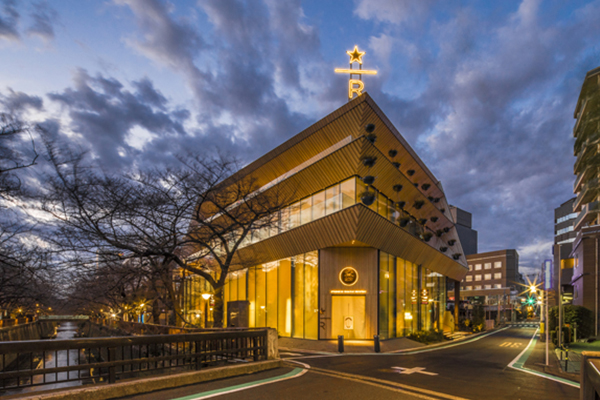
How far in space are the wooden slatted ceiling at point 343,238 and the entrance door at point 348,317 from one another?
14.2 ft

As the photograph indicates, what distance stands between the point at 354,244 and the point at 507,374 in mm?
15536

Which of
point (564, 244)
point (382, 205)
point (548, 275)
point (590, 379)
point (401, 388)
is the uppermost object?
point (382, 205)

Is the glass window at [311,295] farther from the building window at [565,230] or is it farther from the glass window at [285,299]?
the building window at [565,230]

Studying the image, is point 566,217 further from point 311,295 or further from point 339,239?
point 339,239

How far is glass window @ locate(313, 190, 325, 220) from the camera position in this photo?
3035 centimetres

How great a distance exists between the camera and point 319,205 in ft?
101

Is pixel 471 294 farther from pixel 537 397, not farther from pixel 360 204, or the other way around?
pixel 537 397

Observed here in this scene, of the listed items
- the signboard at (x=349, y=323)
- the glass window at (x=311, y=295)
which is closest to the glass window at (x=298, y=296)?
the glass window at (x=311, y=295)

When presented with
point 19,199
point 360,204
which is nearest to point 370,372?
point 360,204

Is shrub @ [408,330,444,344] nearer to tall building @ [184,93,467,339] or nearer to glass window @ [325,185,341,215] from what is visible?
tall building @ [184,93,467,339]

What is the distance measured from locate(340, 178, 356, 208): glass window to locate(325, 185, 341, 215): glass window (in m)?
0.46

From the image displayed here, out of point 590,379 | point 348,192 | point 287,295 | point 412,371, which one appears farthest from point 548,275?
point 590,379

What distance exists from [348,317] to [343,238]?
20.8 feet

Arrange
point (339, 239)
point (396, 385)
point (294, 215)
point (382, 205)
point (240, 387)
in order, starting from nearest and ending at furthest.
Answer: point (240, 387) → point (396, 385) → point (339, 239) → point (382, 205) → point (294, 215)
